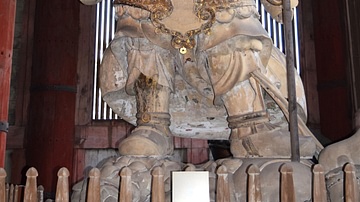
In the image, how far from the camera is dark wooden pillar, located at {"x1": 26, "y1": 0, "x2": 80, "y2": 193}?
16.9 feet

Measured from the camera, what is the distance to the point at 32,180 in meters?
1.33

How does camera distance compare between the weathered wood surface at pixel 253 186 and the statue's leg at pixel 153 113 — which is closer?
the weathered wood surface at pixel 253 186

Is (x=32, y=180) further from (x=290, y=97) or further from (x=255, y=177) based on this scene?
(x=290, y=97)

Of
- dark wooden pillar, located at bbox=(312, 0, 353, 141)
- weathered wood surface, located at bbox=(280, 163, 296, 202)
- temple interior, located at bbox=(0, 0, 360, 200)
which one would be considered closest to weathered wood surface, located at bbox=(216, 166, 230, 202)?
weathered wood surface, located at bbox=(280, 163, 296, 202)

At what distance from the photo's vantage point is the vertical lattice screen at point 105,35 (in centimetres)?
544

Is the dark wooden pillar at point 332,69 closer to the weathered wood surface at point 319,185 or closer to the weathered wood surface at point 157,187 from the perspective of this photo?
the weathered wood surface at point 319,185

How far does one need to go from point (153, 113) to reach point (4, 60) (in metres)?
1.50

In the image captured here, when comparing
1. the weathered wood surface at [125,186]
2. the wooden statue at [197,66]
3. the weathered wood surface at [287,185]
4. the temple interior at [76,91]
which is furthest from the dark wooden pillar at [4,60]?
the temple interior at [76,91]

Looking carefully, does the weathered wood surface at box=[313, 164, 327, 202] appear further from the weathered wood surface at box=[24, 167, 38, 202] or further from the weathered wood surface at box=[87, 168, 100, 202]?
the weathered wood surface at box=[24, 167, 38, 202]

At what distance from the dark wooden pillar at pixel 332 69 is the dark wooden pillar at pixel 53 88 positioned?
8.55ft

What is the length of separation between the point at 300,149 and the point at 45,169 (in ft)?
12.9

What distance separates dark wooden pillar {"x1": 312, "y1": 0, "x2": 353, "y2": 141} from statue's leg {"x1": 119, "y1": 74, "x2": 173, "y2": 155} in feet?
11.6

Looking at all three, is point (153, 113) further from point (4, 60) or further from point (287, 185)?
point (4, 60)

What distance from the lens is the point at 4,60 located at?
2902 mm
